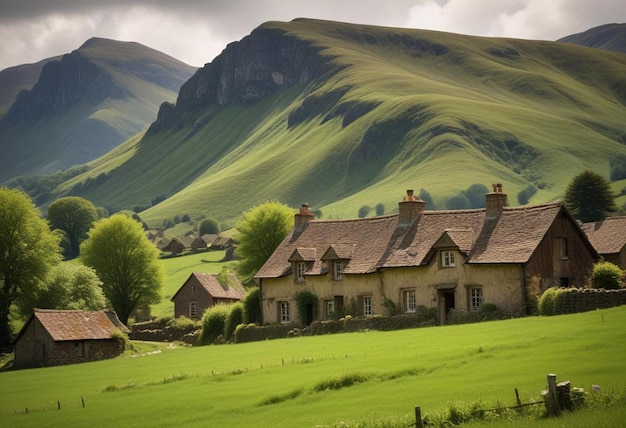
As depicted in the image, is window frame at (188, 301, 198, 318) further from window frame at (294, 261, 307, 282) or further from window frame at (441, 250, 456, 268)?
window frame at (441, 250, 456, 268)

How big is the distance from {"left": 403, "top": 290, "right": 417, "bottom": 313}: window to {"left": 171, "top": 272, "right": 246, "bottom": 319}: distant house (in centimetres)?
4554

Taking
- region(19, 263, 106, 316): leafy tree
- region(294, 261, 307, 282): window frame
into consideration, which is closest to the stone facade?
region(19, 263, 106, 316): leafy tree

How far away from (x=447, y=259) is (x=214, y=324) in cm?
2313

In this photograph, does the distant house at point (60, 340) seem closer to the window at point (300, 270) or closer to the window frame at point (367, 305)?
the window at point (300, 270)

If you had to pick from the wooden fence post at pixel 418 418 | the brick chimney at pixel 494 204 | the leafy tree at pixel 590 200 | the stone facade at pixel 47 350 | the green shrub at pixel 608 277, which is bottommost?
the wooden fence post at pixel 418 418

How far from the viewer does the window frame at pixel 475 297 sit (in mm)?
60438

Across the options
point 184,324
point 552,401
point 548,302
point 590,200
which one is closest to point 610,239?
point 548,302

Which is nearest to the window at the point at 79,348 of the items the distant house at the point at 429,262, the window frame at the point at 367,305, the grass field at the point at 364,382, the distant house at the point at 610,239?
the distant house at the point at 429,262

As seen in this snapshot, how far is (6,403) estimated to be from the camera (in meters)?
45.9

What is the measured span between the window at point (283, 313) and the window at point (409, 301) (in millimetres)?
11865

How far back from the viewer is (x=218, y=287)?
109875mm

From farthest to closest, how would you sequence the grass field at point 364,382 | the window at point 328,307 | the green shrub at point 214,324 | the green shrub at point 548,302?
the green shrub at point 214,324
the window at point 328,307
the green shrub at point 548,302
the grass field at point 364,382

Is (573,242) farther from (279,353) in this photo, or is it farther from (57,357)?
(57,357)

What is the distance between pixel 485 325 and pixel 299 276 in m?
25.7
